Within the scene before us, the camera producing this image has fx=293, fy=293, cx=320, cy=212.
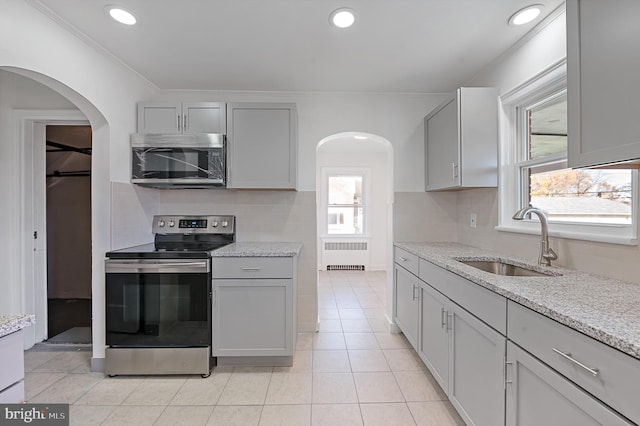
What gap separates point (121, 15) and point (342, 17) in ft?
4.38

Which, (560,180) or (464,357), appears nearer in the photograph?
(464,357)

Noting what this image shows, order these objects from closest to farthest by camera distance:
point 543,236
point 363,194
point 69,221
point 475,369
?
point 475,369 < point 543,236 < point 69,221 < point 363,194

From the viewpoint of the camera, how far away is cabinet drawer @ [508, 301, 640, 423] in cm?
75

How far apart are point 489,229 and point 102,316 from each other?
3119mm

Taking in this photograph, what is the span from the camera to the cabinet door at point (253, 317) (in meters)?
2.24

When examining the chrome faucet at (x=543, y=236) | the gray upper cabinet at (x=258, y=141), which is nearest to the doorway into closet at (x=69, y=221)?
the gray upper cabinet at (x=258, y=141)

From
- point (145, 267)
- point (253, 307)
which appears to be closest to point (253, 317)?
point (253, 307)

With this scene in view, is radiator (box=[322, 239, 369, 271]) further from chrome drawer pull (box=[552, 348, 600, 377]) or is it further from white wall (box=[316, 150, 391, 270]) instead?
chrome drawer pull (box=[552, 348, 600, 377])

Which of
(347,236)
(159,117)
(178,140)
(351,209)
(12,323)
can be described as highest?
(159,117)

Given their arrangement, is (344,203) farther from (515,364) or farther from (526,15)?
(515,364)

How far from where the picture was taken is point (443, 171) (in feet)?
8.23

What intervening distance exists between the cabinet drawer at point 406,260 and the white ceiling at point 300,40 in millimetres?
1546

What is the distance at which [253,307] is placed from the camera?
2.25 meters

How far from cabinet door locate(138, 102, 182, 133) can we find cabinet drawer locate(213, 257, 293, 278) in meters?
1.28
